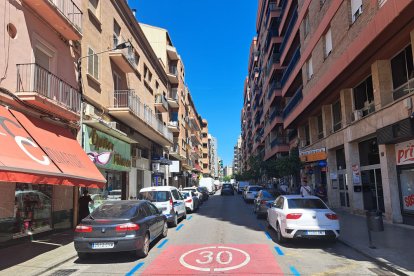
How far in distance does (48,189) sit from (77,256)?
4825mm

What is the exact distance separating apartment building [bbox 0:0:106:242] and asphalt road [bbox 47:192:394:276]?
111 inches

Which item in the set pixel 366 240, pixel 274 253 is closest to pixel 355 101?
pixel 366 240

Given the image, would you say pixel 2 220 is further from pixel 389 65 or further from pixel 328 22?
pixel 328 22

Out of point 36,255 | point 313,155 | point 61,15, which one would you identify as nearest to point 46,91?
point 61,15

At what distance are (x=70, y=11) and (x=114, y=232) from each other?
409 inches

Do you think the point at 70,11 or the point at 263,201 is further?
the point at 263,201

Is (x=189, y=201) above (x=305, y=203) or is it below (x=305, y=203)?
below

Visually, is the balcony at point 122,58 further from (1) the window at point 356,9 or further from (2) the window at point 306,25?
(2) the window at point 306,25

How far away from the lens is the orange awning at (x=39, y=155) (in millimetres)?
9037

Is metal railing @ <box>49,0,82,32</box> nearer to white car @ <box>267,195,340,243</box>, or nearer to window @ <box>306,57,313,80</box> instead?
white car @ <box>267,195,340,243</box>

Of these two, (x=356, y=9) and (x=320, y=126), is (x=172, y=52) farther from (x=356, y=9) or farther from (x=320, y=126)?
(x=356, y=9)

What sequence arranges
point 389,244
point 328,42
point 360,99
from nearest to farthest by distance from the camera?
point 389,244 → point 360,99 → point 328,42

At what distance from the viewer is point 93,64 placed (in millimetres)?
18609

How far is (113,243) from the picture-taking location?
9.18 meters
